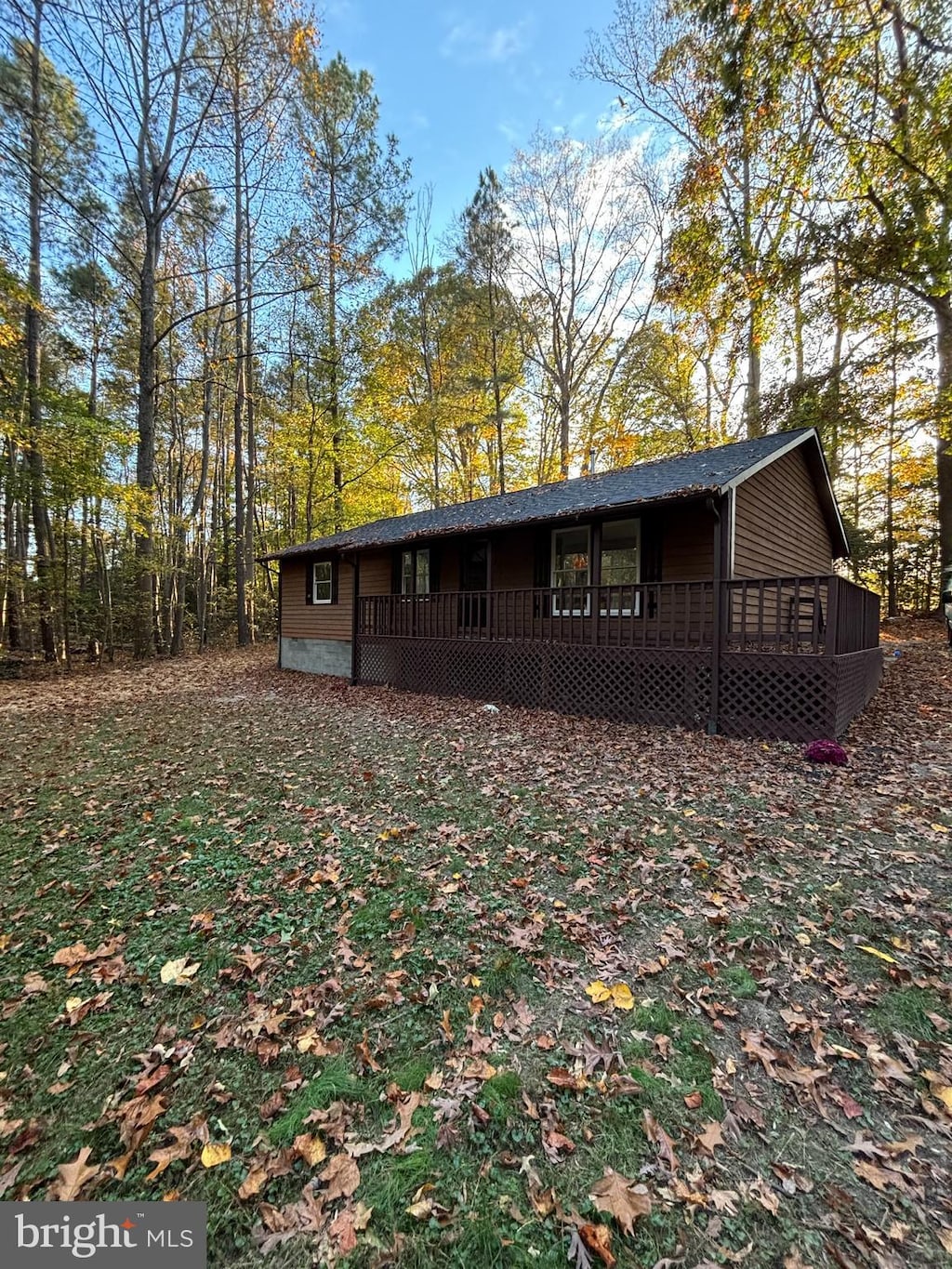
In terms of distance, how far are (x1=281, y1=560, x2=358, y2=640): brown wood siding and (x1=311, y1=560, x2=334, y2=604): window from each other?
0.61ft

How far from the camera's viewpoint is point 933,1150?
177cm

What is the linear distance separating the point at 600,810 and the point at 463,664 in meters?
Result: 5.67

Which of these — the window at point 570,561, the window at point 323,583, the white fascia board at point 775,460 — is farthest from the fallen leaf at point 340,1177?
the window at point 323,583

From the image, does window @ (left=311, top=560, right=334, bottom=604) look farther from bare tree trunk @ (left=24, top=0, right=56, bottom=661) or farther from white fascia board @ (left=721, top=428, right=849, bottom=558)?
white fascia board @ (left=721, top=428, right=849, bottom=558)

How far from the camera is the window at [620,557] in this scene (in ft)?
29.4

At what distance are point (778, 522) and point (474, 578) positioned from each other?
20.6 ft

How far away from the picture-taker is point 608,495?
8.66 meters

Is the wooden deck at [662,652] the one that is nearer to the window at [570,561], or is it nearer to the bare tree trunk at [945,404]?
the window at [570,561]

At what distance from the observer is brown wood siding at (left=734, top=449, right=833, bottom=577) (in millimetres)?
8805

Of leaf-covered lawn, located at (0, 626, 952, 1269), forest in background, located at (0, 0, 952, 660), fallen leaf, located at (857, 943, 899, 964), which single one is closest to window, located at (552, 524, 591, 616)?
leaf-covered lawn, located at (0, 626, 952, 1269)

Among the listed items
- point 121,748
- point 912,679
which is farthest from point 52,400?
point 912,679

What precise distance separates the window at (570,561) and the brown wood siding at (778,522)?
259cm

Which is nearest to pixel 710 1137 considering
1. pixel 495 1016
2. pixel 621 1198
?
pixel 621 1198

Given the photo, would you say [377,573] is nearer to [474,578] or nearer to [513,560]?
[474,578]
